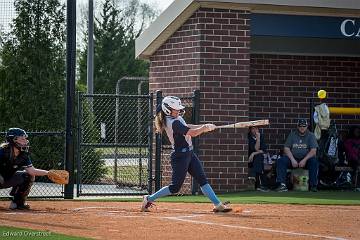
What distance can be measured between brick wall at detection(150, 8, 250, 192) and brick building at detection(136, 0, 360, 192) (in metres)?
0.02

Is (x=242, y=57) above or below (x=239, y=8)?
below

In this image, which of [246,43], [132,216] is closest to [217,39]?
[246,43]

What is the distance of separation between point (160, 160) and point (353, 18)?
493 centimetres

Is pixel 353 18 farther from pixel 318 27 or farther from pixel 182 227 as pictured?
pixel 182 227

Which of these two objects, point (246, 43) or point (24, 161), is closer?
point (24, 161)

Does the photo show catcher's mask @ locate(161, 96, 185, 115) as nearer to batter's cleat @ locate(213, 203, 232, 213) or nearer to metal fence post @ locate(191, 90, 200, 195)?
batter's cleat @ locate(213, 203, 232, 213)

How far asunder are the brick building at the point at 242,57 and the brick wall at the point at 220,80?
0.8 inches

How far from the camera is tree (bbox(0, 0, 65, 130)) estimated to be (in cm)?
2275

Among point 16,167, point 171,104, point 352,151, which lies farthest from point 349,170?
point 16,167

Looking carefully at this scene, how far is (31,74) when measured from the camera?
902 inches

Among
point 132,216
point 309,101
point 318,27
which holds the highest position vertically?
point 318,27

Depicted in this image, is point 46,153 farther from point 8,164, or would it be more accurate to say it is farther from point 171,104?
point 171,104

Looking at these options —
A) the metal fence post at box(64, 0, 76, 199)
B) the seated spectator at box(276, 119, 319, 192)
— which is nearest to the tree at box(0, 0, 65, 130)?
the metal fence post at box(64, 0, 76, 199)

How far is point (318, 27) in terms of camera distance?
802 inches
